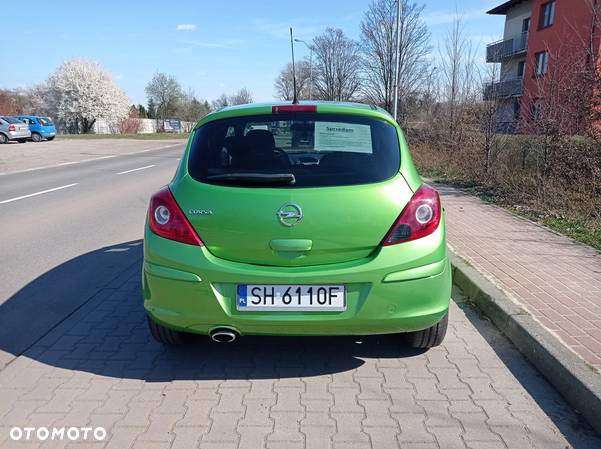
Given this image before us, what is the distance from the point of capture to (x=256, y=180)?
9.78ft

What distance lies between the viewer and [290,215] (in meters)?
2.85

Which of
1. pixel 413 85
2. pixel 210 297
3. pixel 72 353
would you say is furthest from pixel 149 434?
pixel 413 85

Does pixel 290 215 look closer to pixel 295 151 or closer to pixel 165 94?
pixel 295 151

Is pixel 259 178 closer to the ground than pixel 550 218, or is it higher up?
higher up

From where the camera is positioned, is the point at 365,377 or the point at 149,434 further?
the point at 365,377

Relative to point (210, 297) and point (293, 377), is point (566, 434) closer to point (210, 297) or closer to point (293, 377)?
point (293, 377)

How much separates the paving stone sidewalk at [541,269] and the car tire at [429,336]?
2.72 feet

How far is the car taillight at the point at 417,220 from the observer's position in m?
2.91

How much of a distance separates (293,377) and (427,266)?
3.62 ft

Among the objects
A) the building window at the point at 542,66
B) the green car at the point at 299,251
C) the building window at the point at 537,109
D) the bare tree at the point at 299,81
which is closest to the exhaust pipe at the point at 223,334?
the green car at the point at 299,251

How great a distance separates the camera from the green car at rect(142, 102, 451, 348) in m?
2.86

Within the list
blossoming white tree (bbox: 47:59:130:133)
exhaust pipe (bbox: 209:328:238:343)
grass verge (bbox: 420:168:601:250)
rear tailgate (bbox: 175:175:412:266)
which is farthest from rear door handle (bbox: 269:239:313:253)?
blossoming white tree (bbox: 47:59:130:133)

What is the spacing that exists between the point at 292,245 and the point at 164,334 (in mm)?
1181

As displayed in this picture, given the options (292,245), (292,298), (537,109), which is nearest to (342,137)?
(292,245)
